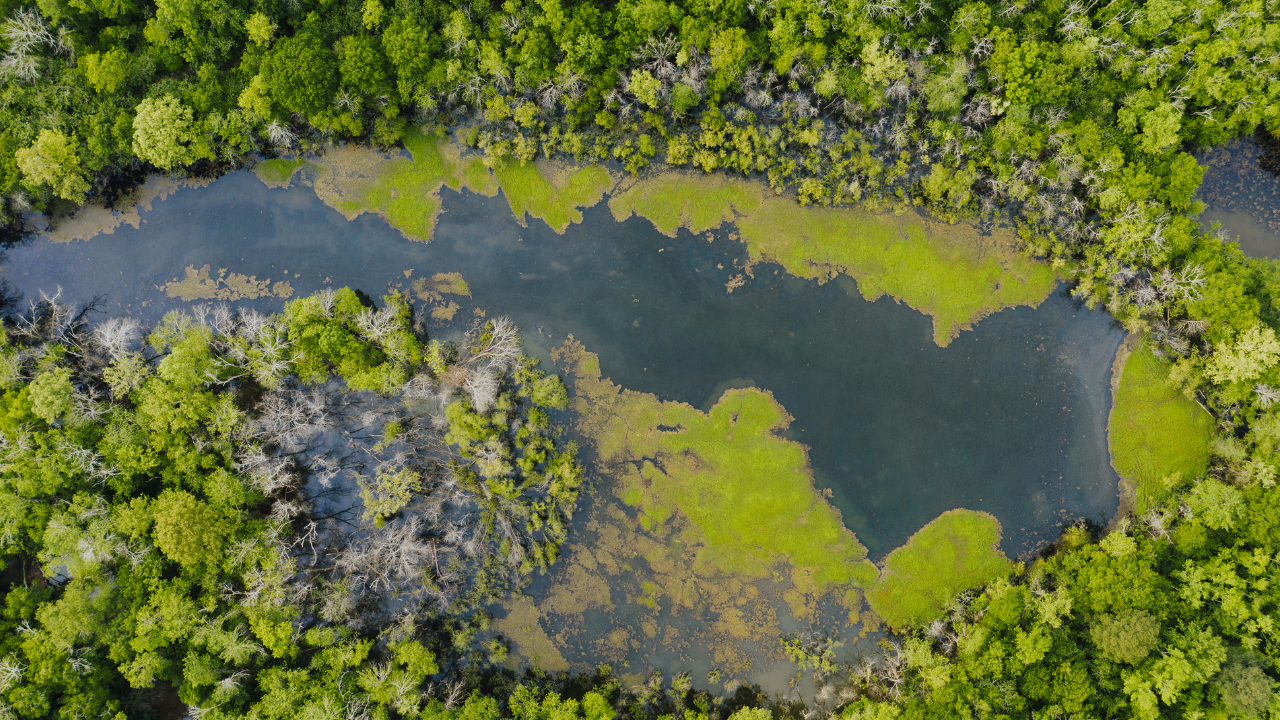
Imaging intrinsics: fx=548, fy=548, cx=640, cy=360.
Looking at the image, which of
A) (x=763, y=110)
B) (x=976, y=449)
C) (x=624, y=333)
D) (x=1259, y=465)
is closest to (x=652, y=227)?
(x=624, y=333)

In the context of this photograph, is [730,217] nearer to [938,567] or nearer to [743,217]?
[743,217]

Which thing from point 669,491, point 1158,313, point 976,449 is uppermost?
point 1158,313

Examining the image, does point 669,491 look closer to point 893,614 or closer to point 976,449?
point 893,614

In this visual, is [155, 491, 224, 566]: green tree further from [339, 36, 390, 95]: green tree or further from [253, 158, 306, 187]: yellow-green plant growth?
[339, 36, 390, 95]: green tree

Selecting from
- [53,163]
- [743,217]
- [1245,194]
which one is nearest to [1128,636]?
[1245,194]

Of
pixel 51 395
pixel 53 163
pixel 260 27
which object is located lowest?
pixel 51 395

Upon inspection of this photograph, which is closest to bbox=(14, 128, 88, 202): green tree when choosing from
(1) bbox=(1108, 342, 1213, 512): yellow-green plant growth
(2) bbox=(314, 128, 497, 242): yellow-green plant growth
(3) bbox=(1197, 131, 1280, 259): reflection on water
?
(2) bbox=(314, 128, 497, 242): yellow-green plant growth
